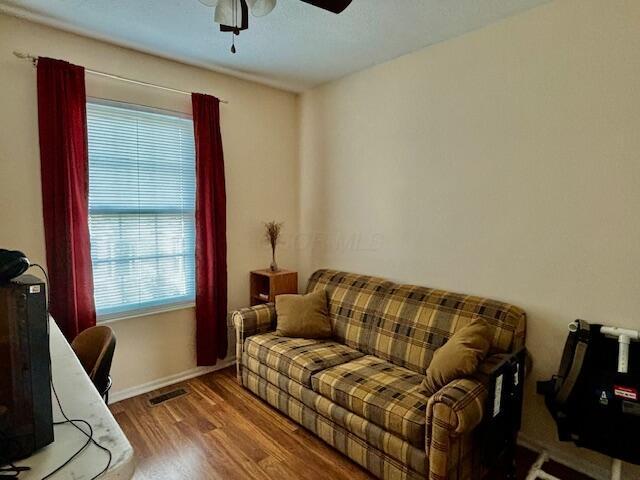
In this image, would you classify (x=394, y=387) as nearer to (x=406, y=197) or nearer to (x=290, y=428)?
(x=290, y=428)

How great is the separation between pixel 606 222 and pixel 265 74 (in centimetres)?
282

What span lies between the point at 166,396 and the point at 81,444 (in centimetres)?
220

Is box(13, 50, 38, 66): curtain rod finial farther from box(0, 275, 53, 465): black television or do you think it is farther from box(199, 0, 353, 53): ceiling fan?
box(0, 275, 53, 465): black television

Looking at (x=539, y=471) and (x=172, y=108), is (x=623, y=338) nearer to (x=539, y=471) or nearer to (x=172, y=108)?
(x=539, y=471)

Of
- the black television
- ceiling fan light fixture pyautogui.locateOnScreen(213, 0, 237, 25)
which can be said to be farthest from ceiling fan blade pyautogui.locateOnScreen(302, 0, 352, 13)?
the black television

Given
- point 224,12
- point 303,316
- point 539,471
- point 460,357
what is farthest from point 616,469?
point 224,12

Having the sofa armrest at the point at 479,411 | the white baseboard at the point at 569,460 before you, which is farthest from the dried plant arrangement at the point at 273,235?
the white baseboard at the point at 569,460

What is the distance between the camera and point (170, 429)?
2479 millimetres

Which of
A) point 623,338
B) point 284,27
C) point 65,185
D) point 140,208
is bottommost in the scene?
point 623,338

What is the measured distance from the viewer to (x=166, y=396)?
9.55 ft

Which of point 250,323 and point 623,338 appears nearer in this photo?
point 623,338

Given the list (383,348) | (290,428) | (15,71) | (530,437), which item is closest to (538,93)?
(383,348)

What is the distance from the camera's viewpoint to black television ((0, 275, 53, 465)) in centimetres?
89

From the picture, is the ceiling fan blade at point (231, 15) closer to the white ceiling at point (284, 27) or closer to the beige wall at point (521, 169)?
the white ceiling at point (284, 27)
